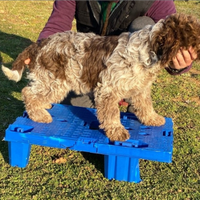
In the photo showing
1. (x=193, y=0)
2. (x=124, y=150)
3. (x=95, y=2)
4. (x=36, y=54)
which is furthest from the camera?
(x=193, y=0)

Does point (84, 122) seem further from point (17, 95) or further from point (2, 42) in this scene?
point (2, 42)

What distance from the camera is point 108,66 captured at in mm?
3559

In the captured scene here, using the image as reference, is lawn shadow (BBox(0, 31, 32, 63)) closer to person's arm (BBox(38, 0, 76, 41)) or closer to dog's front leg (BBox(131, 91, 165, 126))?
person's arm (BBox(38, 0, 76, 41))

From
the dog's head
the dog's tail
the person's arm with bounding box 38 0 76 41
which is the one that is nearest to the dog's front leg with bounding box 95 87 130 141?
the dog's head

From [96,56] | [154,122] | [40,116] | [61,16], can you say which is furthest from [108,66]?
[61,16]

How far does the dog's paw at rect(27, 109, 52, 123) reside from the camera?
158 inches

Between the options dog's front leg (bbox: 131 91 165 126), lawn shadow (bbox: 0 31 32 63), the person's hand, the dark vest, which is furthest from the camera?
lawn shadow (bbox: 0 31 32 63)

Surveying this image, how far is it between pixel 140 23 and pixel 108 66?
1500 mm

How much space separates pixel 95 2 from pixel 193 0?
58.9ft

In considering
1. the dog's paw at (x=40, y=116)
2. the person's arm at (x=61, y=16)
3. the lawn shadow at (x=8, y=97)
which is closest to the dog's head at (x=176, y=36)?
the dog's paw at (x=40, y=116)

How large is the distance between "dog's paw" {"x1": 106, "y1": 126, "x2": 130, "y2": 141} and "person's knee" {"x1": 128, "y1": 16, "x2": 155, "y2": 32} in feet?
6.15

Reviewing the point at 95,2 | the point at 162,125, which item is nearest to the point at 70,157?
the point at 162,125

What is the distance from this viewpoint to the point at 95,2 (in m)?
4.73

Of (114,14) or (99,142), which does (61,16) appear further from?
(99,142)
